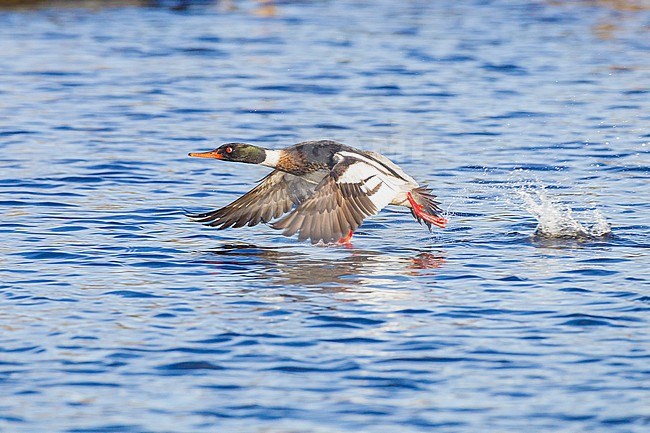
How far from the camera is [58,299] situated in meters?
9.31

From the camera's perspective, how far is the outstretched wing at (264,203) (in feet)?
38.3

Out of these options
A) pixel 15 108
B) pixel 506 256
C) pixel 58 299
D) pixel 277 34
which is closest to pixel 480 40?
pixel 277 34

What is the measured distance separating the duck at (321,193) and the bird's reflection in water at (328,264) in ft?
0.84

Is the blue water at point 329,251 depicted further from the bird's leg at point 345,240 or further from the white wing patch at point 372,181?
the white wing patch at point 372,181

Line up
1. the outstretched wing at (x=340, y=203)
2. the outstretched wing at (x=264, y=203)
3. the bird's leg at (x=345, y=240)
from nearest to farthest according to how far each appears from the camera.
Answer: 1. the outstretched wing at (x=340, y=203)
2. the bird's leg at (x=345, y=240)
3. the outstretched wing at (x=264, y=203)

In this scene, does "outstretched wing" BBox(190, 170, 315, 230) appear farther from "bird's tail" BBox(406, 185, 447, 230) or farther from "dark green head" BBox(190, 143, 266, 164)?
"bird's tail" BBox(406, 185, 447, 230)

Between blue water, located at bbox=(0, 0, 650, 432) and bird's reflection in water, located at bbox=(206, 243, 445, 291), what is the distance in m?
0.04

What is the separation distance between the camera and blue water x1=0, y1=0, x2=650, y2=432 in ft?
24.0

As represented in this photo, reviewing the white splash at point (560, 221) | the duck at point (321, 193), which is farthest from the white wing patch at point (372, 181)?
the white splash at point (560, 221)

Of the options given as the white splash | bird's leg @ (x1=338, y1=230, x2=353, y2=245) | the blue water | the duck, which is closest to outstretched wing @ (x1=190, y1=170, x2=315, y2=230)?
the duck

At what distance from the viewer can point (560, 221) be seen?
1166 cm

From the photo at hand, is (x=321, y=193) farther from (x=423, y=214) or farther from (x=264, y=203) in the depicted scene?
(x=264, y=203)

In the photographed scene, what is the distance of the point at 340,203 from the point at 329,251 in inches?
27.6

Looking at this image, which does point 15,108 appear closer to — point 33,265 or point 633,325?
point 33,265
